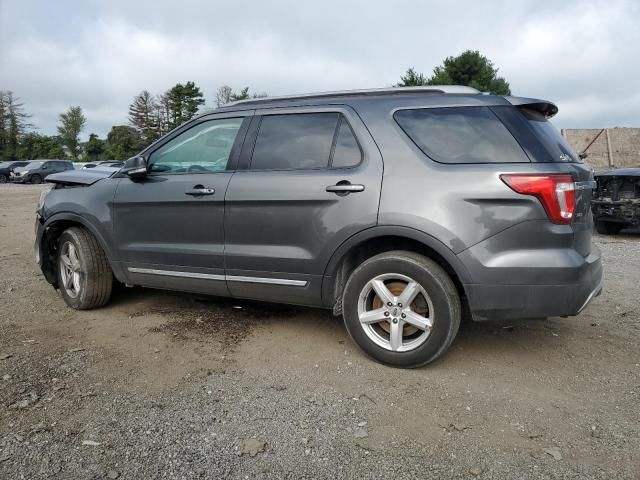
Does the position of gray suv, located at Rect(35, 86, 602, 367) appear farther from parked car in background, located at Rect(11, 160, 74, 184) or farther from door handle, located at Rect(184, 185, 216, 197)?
parked car in background, located at Rect(11, 160, 74, 184)

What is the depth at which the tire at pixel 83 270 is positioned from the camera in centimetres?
449

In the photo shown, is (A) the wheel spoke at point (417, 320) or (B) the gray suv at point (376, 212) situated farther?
(A) the wheel spoke at point (417, 320)

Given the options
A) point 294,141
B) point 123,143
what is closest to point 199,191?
point 294,141

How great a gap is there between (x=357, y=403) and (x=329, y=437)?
387 millimetres

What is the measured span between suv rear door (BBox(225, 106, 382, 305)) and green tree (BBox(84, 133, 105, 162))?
79727 mm

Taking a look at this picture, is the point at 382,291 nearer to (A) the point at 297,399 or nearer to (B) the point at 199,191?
(A) the point at 297,399

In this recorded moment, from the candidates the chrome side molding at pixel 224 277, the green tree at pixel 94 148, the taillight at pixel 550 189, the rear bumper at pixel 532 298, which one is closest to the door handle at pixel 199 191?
the chrome side molding at pixel 224 277

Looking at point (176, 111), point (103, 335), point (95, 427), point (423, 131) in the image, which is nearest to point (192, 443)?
point (95, 427)

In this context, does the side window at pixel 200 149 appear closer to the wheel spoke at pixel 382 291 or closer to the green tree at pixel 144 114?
the wheel spoke at pixel 382 291

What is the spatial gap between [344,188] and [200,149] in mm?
1421

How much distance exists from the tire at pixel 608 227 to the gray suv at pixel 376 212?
694 cm

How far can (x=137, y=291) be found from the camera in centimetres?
529

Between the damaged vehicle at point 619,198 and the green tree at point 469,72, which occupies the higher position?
the green tree at point 469,72

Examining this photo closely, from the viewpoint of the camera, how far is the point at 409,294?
323 centimetres
